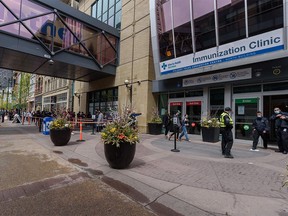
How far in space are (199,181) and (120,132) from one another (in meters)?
2.39

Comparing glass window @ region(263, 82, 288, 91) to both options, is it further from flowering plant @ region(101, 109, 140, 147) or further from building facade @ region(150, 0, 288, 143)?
flowering plant @ region(101, 109, 140, 147)

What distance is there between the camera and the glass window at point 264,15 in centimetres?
868

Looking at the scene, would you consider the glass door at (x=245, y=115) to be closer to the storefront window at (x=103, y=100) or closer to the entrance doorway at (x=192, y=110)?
the entrance doorway at (x=192, y=110)

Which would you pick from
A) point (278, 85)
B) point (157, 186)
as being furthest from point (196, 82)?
point (157, 186)

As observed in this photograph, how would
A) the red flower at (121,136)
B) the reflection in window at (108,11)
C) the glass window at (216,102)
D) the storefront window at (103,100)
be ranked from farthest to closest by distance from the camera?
the reflection in window at (108,11) → the storefront window at (103,100) → the glass window at (216,102) → the red flower at (121,136)

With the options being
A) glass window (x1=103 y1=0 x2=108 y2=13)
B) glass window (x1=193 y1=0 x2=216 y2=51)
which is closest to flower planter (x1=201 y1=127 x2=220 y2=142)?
glass window (x1=193 y1=0 x2=216 y2=51)

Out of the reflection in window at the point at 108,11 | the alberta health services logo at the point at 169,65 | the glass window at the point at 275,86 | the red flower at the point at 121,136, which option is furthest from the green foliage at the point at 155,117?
the reflection in window at the point at 108,11

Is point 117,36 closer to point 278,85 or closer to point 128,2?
point 128,2

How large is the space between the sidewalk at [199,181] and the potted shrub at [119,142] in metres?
0.29

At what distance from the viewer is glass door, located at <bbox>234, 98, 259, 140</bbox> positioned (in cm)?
1016

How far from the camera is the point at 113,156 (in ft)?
18.0

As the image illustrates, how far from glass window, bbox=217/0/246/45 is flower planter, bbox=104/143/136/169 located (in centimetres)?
819

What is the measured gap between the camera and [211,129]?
420 inches

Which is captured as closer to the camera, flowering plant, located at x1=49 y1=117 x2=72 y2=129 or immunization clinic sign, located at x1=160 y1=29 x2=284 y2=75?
immunization clinic sign, located at x1=160 y1=29 x2=284 y2=75
